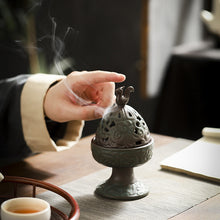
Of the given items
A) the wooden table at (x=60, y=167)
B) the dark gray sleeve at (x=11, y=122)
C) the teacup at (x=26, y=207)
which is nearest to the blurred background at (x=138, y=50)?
the dark gray sleeve at (x=11, y=122)

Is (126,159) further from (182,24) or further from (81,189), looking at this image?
(182,24)

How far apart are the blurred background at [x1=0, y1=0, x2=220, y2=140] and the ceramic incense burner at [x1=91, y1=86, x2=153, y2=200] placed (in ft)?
3.39

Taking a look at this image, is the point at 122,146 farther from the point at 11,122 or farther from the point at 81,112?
the point at 11,122

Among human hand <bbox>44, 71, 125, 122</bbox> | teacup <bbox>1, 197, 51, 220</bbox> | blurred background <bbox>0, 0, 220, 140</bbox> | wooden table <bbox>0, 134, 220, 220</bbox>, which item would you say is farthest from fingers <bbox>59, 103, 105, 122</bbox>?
blurred background <bbox>0, 0, 220, 140</bbox>

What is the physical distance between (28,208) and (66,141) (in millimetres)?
470

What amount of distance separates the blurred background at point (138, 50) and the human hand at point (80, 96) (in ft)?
2.47

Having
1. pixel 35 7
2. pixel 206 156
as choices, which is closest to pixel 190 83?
pixel 35 7

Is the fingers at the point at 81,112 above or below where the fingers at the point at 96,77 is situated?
below

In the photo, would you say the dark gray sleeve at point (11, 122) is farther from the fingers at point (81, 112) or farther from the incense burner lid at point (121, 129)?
the incense burner lid at point (121, 129)

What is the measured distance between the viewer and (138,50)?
2672 mm

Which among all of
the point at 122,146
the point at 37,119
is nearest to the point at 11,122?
the point at 37,119

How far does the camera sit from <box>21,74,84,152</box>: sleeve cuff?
3.52ft

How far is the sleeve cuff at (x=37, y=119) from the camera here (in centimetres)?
107

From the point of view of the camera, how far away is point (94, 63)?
7.66 ft
